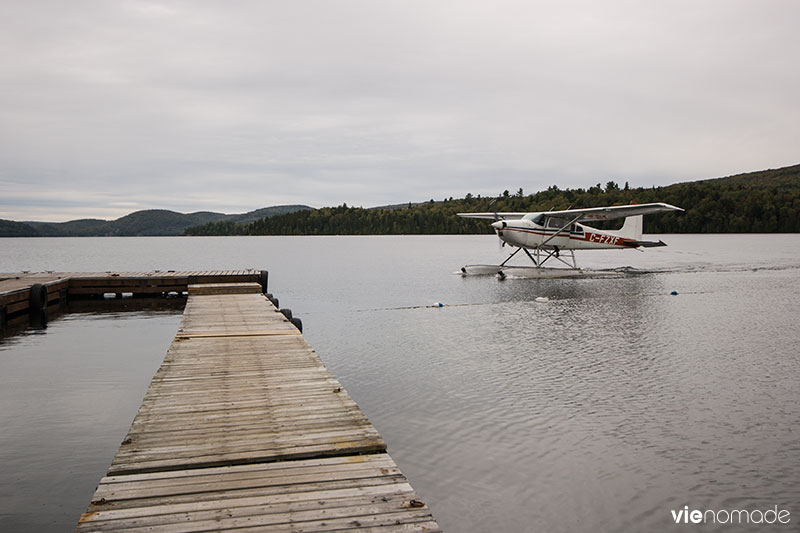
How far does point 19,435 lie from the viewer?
252 inches

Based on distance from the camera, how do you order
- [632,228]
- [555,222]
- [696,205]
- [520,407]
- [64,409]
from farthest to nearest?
[696,205], [632,228], [555,222], [64,409], [520,407]

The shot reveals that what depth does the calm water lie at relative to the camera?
4.98 m

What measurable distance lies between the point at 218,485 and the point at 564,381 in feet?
20.3

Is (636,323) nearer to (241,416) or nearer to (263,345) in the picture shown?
(263,345)

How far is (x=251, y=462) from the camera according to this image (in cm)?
368

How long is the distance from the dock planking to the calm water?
1.13 metres

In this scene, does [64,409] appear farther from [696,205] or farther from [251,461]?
[696,205]

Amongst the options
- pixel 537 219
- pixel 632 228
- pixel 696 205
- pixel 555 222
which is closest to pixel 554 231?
pixel 555 222

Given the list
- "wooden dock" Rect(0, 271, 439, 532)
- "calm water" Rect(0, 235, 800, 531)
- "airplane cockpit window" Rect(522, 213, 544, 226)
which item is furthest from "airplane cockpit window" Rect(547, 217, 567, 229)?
"wooden dock" Rect(0, 271, 439, 532)

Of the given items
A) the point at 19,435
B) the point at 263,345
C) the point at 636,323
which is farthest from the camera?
the point at 636,323


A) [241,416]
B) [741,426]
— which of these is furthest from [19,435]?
[741,426]

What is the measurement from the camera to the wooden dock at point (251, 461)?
290 cm

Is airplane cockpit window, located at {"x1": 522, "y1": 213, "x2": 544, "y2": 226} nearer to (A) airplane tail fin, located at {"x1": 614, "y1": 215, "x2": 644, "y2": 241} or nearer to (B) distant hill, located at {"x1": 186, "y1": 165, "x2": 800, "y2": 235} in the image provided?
(A) airplane tail fin, located at {"x1": 614, "y1": 215, "x2": 644, "y2": 241}

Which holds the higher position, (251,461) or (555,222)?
(555,222)
